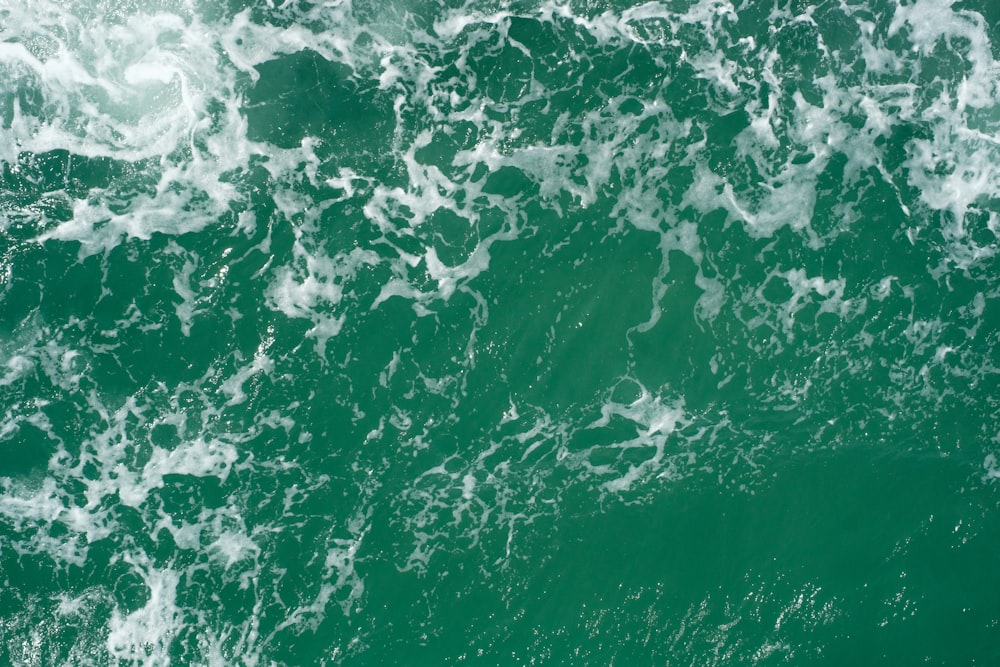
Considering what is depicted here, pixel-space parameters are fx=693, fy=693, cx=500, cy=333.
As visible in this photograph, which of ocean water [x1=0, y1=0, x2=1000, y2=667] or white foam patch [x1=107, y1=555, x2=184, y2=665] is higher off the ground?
ocean water [x1=0, y1=0, x2=1000, y2=667]

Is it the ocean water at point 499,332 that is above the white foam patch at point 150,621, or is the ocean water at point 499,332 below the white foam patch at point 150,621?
above

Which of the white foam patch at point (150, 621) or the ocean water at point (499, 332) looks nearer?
the white foam patch at point (150, 621)

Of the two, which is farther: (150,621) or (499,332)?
(499,332)

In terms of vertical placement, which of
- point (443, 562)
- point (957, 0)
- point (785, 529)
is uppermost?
point (957, 0)

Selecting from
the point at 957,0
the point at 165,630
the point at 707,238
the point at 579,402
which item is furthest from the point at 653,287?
Answer: the point at 165,630

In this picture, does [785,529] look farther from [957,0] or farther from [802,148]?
[957,0]

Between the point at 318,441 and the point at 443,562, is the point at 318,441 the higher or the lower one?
the higher one

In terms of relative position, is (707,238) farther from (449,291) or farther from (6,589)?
(6,589)

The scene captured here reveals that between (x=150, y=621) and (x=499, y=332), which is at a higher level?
(x=499, y=332)
